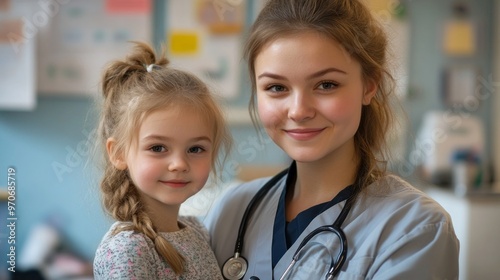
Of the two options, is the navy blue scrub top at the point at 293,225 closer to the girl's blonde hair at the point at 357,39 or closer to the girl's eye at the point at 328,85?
the girl's blonde hair at the point at 357,39

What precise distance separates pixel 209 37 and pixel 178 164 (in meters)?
2.48

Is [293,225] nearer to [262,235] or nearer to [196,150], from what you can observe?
[262,235]

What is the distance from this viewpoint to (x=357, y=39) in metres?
1.31

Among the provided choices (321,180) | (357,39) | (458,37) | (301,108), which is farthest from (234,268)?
(458,37)

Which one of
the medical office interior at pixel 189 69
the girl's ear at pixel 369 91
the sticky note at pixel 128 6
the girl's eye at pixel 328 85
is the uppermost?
the sticky note at pixel 128 6

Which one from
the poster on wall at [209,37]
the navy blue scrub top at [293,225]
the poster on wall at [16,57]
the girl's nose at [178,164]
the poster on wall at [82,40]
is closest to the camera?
the girl's nose at [178,164]

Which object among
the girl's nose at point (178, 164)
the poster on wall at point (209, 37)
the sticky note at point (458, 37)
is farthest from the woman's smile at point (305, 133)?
the sticky note at point (458, 37)

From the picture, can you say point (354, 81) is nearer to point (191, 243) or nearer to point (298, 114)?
point (298, 114)

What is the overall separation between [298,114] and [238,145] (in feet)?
7.92

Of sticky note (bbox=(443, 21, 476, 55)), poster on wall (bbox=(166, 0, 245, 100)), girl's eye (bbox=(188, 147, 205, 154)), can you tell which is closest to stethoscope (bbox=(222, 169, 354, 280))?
girl's eye (bbox=(188, 147, 205, 154))

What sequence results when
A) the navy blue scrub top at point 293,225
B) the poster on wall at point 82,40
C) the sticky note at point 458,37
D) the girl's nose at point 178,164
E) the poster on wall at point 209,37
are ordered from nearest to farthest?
the girl's nose at point 178,164
the navy blue scrub top at point 293,225
the poster on wall at point 82,40
the poster on wall at point 209,37
the sticky note at point 458,37

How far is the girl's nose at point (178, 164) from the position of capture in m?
1.28

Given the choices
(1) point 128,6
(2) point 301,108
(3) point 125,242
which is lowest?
(3) point 125,242

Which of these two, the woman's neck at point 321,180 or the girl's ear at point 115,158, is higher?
the girl's ear at point 115,158
